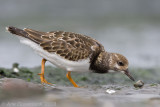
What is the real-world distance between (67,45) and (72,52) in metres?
0.16

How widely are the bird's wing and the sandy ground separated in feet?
2.31

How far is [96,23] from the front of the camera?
46.9 ft

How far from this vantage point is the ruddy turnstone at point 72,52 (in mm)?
5672

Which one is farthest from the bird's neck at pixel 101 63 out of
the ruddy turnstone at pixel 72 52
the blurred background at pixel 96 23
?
the blurred background at pixel 96 23

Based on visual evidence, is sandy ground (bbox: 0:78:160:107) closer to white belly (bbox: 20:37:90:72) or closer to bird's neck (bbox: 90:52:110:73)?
white belly (bbox: 20:37:90:72)

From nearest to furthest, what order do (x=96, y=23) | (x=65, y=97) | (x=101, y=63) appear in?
(x=65, y=97) < (x=101, y=63) < (x=96, y=23)

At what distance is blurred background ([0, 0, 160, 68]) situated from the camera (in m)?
10.5

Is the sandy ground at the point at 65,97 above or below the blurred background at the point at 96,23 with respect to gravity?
below

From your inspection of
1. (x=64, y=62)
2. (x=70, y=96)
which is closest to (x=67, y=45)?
(x=64, y=62)

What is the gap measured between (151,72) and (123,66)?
10.4ft

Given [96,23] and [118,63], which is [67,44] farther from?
[96,23]

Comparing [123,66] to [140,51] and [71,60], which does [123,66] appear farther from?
[140,51]

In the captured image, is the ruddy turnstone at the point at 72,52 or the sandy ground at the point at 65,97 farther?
the ruddy turnstone at the point at 72,52

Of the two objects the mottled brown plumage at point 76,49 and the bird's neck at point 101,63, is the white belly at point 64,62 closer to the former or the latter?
the mottled brown plumage at point 76,49
